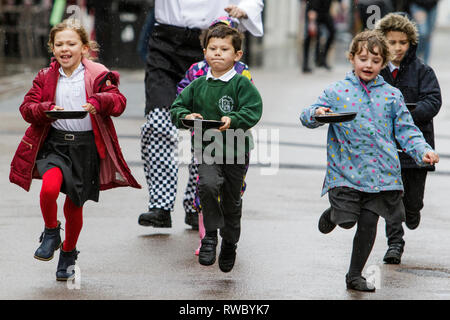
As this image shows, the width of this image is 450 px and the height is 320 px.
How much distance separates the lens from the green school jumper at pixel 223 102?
5281mm

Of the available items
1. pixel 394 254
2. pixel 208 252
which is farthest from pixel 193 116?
pixel 394 254

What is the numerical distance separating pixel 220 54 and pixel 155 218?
1.61 meters

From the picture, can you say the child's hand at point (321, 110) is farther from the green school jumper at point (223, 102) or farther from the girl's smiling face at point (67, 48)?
the girl's smiling face at point (67, 48)

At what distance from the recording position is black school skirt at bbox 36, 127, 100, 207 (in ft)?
17.1

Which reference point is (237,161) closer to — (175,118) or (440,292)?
(175,118)

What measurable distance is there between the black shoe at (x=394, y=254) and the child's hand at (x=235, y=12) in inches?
68.5

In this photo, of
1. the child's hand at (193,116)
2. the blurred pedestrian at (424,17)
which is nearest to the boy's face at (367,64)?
the child's hand at (193,116)

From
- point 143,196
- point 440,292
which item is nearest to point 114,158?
point 440,292

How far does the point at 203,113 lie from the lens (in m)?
5.35

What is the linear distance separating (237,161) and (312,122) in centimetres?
48

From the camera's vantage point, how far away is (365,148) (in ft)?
17.0

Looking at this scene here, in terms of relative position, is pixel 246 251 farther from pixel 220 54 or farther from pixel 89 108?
pixel 89 108
